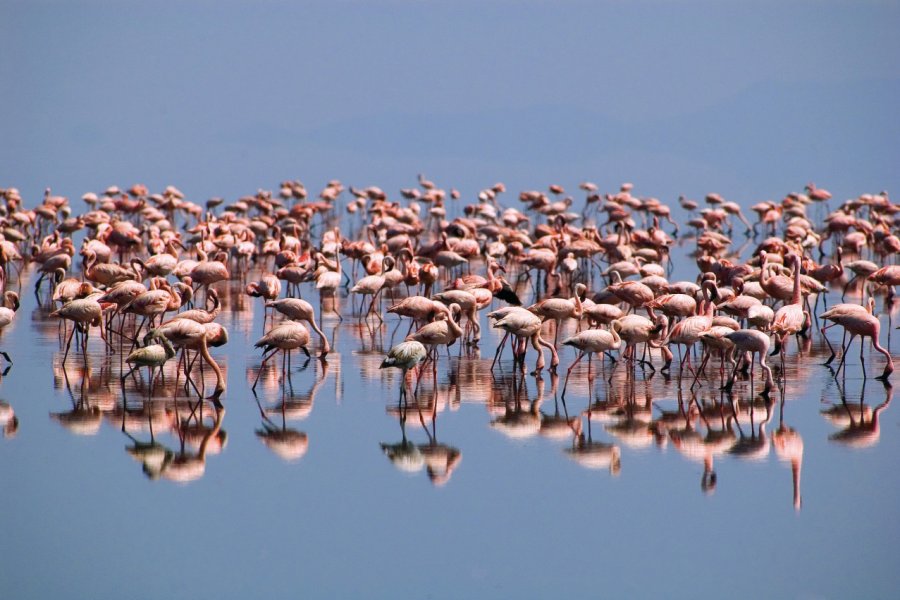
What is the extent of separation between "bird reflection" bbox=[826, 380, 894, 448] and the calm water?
3cm

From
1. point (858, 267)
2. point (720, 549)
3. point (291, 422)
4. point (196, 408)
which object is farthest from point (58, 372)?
point (858, 267)

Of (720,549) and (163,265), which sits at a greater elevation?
(163,265)

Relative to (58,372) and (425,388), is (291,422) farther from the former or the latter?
(58,372)

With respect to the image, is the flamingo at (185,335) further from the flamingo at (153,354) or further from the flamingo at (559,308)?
the flamingo at (559,308)

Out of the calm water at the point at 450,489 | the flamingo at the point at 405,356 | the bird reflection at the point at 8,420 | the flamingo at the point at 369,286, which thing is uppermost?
the flamingo at the point at 369,286

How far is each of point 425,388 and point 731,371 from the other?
323 cm

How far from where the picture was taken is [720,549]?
7.79 metres

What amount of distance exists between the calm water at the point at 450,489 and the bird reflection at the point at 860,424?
3cm

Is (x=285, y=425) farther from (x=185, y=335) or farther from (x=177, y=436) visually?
(x=185, y=335)

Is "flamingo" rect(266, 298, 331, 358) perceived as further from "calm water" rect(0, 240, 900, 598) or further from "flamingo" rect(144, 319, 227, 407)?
"flamingo" rect(144, 319, 227, 407)

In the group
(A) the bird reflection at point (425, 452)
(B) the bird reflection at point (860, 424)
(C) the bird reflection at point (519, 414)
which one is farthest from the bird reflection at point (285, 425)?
(B) the bird reflection at point (860, 424)

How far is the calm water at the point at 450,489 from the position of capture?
741cm

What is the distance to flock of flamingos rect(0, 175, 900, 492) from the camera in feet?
39.5

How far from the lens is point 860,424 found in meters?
10.8
